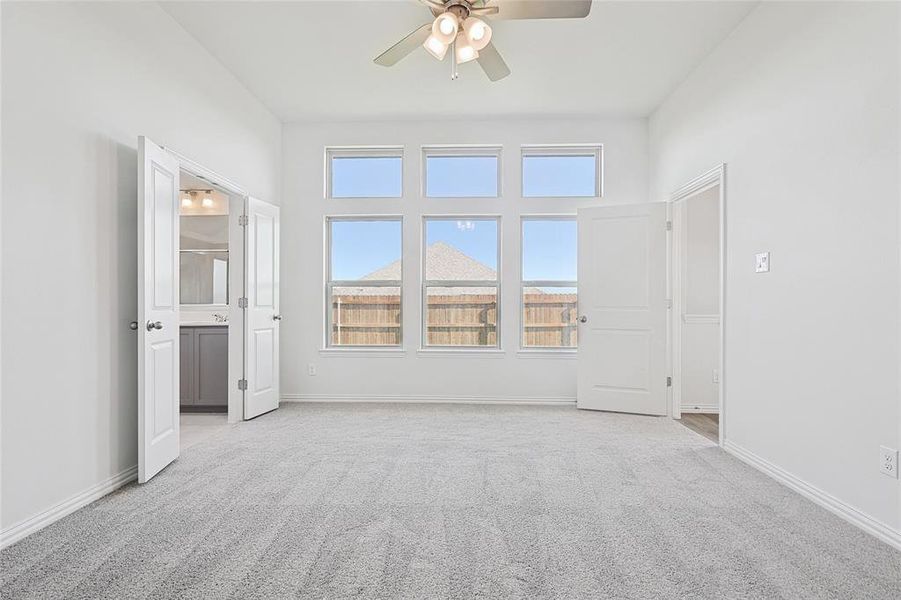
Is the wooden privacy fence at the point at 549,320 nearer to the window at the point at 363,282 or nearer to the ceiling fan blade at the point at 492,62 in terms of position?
the window at the point at 363,282

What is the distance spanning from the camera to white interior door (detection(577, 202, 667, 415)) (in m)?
4.35

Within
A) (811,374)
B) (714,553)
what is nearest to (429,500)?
(714,553)

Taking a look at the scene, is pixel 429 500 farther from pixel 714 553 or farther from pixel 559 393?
pixel 559 393

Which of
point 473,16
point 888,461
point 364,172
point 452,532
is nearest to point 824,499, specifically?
point 888,461

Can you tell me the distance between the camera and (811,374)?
2504 mm

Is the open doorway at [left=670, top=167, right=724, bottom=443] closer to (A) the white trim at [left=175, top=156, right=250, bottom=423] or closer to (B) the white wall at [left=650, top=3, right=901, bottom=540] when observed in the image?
(B) the white wall at [left=650, top=3, right=901, bottom=540]

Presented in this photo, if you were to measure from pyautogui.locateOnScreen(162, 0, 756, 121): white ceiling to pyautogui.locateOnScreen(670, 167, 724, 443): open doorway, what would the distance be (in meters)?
1.21

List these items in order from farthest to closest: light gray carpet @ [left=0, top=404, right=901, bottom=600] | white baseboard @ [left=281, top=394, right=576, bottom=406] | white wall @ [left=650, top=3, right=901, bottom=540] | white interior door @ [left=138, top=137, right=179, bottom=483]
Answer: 1. white baseboard @ [left=281, top=394, right=576, bottom=406]
2. white interior door @ [left=138, top=137, right=179, bottom=483]
3. white wall @ [left=650, top=3, right=901, bottom=540]
4. light gray carpet @ [left=0, top=404, right=901, bottom=600]

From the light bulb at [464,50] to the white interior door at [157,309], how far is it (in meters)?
1.84

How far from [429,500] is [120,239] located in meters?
2.25

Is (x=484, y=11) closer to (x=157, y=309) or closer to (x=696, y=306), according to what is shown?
(x=157, y=309)

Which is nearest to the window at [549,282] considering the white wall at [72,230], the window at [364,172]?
the window at [364,172]

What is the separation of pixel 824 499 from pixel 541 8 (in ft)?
9.39

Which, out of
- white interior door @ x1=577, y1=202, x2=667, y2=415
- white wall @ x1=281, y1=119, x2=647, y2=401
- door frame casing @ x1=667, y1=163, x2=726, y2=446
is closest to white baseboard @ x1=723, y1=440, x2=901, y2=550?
door frame casing @ x1=667, y1=163, x2=726, y2=446
